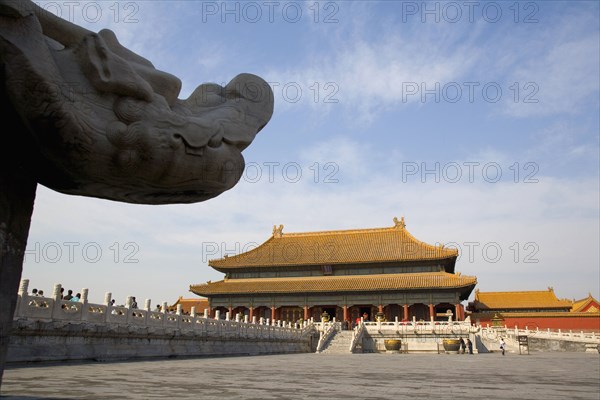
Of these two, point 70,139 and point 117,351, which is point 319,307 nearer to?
point 117,351

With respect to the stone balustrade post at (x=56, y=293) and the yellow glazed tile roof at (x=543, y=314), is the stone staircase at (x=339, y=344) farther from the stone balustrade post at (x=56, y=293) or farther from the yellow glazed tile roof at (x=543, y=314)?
the stone balustrade post at (x=56, y=293)

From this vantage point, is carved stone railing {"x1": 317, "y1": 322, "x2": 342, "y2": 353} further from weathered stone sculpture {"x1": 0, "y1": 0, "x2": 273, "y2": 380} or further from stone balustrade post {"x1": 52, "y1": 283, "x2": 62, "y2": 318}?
weathered stone sculpture {"x1": 0, "y1": 0, "x2": 273, "y2": 380}

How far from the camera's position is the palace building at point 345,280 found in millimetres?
38438

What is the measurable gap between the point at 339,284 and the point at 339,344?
9.91 m

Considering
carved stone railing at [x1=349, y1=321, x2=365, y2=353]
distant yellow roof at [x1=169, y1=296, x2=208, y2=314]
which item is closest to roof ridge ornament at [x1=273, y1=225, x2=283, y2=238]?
distant yellow roof at [x1=169, y1=296, x2=208, y2=314]

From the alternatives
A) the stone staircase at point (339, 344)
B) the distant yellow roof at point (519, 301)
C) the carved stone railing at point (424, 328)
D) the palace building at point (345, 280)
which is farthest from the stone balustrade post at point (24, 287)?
the distant yellow roof at point (519, 301)

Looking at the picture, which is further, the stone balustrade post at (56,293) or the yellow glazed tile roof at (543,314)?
the yellow glazed tile roof at (543,314)

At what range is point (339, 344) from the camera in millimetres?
Result: 30547

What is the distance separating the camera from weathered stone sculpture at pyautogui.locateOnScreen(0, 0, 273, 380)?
6.46ft

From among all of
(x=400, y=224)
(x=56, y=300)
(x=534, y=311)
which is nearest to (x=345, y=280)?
(x=400, y=224)

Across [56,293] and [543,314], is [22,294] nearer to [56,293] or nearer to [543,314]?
[56,293]

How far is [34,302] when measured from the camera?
10.6 metres

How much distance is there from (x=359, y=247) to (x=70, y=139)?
42663mm

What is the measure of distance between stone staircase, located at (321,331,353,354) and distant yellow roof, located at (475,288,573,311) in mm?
15847
